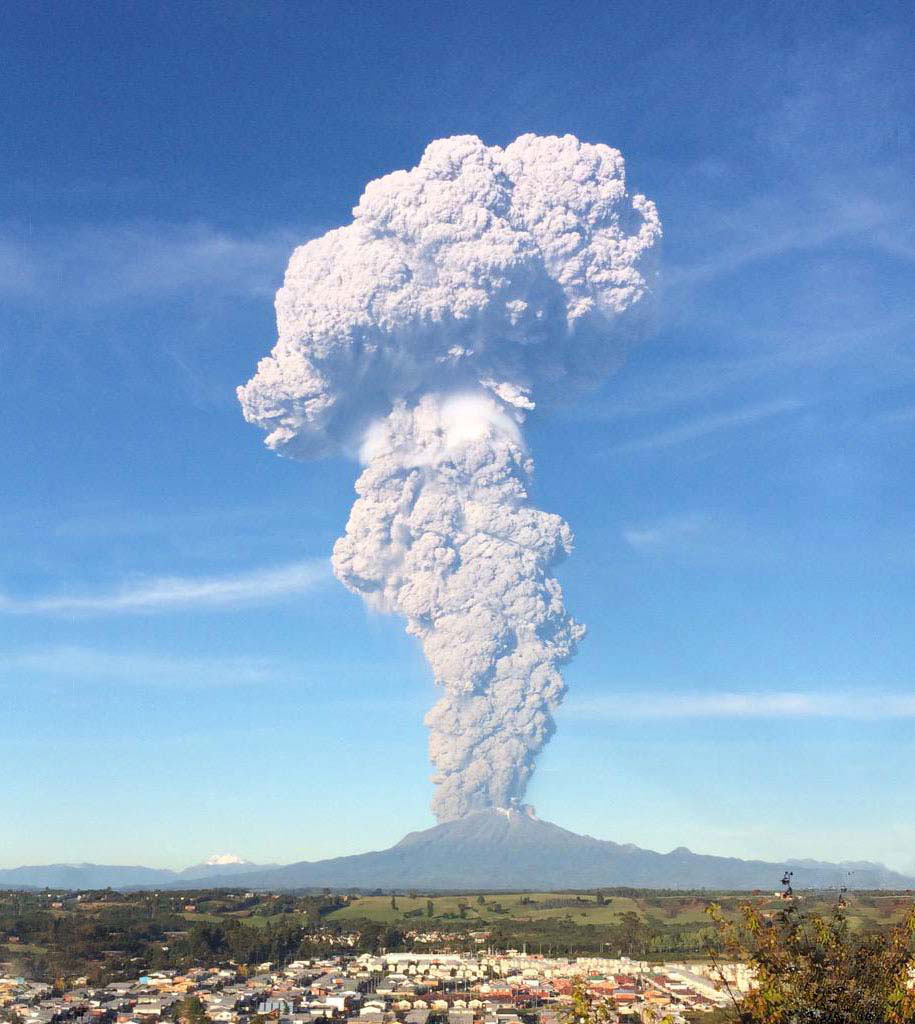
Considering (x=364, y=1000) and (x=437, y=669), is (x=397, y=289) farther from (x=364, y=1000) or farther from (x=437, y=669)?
(x=364, y=1000)

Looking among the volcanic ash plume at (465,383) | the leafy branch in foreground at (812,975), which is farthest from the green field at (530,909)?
the leafy branch in foreground at (812,975)

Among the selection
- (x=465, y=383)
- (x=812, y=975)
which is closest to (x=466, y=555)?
(x=465, y=383)

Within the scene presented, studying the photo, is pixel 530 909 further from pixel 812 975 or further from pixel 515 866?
pixel 812 975

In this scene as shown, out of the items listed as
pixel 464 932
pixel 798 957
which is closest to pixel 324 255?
pixel 464 932

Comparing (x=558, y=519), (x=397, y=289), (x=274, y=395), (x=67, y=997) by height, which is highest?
(x=397, y=289)

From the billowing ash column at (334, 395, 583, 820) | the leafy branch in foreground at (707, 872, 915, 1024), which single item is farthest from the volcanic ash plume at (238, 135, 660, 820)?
the leafy branch in foreground at (707, 872, 915, 1024)

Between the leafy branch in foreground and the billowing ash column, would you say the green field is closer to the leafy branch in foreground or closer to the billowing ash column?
the billowing ash column
